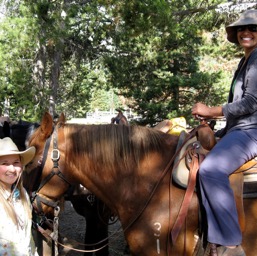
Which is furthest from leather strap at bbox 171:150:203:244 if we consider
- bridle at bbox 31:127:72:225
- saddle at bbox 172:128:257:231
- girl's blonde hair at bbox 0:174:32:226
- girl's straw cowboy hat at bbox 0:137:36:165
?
girl's straw cowboy hat at bbox 0:137:36:165

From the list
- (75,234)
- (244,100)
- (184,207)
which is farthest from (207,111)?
(75,234)

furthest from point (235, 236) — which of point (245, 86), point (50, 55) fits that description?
point (50, 55)

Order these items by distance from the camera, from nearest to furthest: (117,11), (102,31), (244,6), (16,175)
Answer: (16,175) < (117,11) < (244,6) < (102,31)

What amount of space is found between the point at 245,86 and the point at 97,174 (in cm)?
137

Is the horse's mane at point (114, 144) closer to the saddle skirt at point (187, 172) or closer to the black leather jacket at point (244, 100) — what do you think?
the saddle skirt at point (187, 172)

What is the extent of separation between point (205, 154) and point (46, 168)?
4.30 feet

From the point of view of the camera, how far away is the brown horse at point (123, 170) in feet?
8.20

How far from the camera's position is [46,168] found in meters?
2.71

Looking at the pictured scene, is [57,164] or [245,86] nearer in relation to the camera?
[245,86]

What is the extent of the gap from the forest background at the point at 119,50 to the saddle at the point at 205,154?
5469 mm

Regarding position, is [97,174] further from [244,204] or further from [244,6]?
[244,6]

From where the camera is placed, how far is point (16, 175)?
92.6 inches

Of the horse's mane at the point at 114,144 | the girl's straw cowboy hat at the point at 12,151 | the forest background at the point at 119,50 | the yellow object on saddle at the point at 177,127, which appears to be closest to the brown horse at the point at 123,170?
the horse's mane at the point at 114,144

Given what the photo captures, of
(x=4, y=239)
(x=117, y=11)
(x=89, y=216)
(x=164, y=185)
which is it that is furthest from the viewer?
(x=117, y=11)
